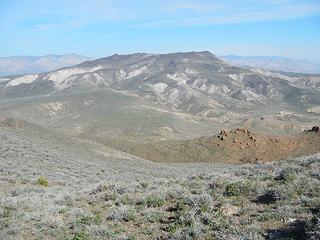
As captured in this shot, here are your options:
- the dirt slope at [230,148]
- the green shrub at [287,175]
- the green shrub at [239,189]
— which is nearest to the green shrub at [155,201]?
the green shrub at [239,189]

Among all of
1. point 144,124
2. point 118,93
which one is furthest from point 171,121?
point 118,93

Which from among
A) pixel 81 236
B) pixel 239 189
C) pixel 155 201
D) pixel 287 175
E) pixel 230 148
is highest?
pixel 287 175

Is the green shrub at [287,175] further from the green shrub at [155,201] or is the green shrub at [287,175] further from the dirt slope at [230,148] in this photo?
the dirt slope at [230,148]

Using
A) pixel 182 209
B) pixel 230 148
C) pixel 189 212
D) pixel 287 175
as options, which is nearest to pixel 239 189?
pixel 287 175

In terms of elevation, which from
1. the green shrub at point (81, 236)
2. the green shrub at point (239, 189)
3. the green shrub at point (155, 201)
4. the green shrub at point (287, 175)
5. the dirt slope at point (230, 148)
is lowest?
the dirt slope at point (230, 148)

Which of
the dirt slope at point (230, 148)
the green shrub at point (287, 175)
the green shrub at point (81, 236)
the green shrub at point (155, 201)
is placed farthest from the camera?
the dirt slope at point (230, 148)

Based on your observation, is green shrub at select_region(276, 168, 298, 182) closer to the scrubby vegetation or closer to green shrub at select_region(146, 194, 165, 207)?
the scrubby vegetation

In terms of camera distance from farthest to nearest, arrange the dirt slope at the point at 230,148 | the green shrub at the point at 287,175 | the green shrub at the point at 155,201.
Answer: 1. the dirt slope at the point at 230,148
2. the green shrub at the point at 287,175
3. the green shrub at the point at 155,201

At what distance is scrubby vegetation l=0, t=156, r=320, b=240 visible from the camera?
32.9ft

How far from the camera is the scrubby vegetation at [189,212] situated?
1003 cm

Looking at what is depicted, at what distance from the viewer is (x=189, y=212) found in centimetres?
1145

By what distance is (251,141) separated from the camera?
5841cm

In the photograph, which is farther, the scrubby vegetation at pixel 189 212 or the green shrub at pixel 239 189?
the green shrub at pixel 239 189

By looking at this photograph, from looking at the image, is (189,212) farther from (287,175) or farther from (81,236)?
(287,175)
